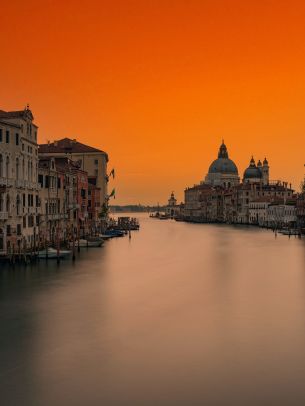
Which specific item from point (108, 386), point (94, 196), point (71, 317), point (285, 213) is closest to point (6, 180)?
point (71, 317)

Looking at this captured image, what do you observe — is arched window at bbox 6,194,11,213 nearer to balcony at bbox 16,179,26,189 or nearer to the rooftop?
balcony at bbox 16,179,26,189

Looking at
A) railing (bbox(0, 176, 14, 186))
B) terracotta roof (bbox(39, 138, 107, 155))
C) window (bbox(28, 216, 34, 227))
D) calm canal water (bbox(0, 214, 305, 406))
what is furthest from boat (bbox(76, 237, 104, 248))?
calm canal water (bbox(0, 214, 305, 406))

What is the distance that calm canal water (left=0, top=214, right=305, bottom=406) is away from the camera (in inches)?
622

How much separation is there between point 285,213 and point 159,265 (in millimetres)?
83958

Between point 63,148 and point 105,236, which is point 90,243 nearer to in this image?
point 105,236

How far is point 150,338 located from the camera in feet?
70.8

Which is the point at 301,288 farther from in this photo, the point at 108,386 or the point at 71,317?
the point at 108,386

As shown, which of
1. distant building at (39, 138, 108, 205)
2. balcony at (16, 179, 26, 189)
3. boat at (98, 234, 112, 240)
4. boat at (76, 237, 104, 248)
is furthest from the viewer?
distant building at (39, 138, 108, 205)

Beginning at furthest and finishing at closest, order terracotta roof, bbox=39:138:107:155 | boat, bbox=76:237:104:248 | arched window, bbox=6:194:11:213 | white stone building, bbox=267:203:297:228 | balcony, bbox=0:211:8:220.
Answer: white stone building, bbox=267:203:297:228 → terracotta roof, bbox=39:138:107:155 → boat, bbox=76:237:104:248 → arched window, bbox=6:194:11:213 → balcony, bbox=0:211:8:220

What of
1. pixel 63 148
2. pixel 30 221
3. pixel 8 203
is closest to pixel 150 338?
pixel 8 203

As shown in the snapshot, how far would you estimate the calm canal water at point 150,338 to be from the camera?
15805 millimetres

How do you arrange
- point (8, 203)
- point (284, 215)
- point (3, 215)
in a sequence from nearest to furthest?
point (3, 215) → point (8, 203) → point (284, 215)

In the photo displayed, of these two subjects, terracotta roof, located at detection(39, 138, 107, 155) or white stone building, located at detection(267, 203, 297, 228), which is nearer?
terracotta roof, located at detection(39, 138, 107, 155)

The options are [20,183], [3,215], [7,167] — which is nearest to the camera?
[3,215]
